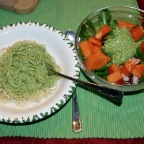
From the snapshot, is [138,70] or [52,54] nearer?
[138,70]

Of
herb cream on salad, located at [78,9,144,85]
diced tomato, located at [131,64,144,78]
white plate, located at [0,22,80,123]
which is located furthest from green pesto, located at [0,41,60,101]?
diced tomato, located at [131,64,144,78]

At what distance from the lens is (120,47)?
1311 mm

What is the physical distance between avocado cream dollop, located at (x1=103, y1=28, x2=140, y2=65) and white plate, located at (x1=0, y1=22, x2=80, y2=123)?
171 millimetres

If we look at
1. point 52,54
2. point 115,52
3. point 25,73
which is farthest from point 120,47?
point 25,73

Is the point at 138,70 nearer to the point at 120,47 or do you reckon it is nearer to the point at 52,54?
the point at 120,47

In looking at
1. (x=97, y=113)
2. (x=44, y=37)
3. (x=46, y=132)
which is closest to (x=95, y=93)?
(x=97, y=113)

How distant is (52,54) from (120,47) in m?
0.35

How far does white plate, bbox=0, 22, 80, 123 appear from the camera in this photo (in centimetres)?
113

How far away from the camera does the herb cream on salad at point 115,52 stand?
127 centimetres

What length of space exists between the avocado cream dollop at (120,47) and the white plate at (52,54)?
17 cm

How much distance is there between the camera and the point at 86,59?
131 centimetres

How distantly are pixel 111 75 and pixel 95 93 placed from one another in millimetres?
129

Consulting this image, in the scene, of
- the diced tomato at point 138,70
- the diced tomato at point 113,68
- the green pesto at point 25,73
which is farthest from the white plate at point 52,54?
the diced tomato at point 138,70

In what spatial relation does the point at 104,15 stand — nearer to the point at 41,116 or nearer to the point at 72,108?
the point at 72,108
